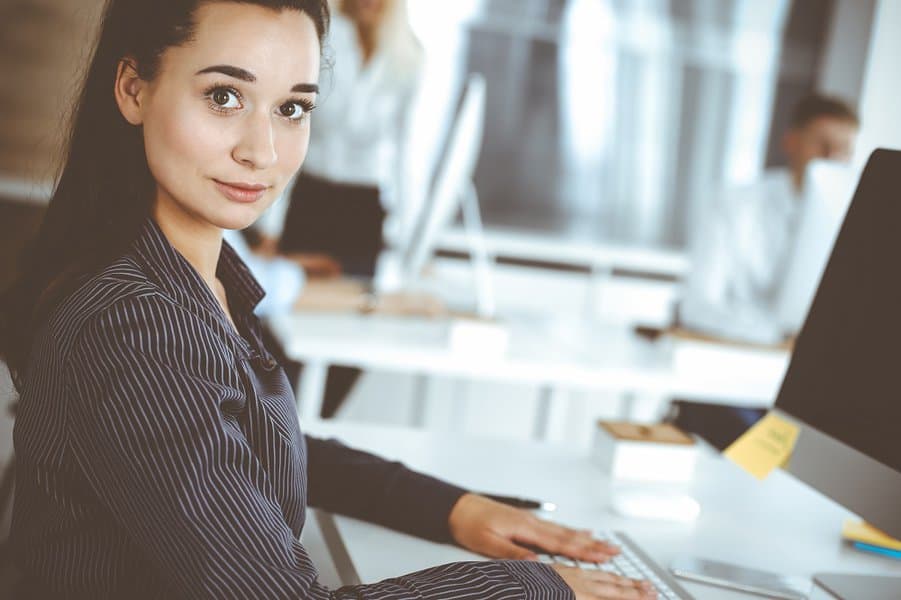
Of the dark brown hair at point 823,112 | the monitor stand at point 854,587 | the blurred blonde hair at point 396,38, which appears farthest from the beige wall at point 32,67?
the monitor stand at point 854,587

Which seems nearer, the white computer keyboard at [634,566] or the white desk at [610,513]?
the white computer keyboard at [634,566]

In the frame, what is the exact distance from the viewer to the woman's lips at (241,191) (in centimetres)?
92

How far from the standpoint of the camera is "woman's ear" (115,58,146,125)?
94 cm

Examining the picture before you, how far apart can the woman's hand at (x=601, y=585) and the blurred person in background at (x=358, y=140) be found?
243cm

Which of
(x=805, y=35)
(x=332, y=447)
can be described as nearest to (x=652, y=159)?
(x=805, y=35)

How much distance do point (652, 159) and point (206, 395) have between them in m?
4.60

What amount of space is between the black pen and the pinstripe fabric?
0.81ft

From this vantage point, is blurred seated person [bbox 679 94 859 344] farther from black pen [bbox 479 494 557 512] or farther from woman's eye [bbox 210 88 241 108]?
woman's eye [bbox 210 88 241 108]

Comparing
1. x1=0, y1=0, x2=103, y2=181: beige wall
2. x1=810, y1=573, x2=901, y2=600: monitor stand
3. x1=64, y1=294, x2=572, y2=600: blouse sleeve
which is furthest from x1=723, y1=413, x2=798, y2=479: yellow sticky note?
x1=0, y1=0, x2=103, y2=181: beige wall

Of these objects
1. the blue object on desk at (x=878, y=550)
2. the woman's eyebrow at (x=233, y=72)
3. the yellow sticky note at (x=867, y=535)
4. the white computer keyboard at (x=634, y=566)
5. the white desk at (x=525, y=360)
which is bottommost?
the white desk at (x=525, y=360)

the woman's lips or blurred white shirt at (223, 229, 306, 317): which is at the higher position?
the woman's lips

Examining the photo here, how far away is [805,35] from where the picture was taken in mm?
5211

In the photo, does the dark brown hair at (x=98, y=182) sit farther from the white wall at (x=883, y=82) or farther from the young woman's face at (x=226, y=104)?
the white wall at (x=883, y=82)

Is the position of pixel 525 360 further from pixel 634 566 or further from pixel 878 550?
pixel 634 566
